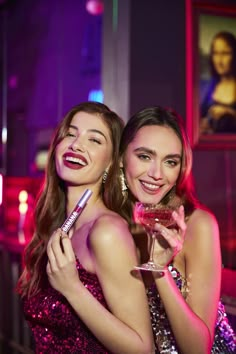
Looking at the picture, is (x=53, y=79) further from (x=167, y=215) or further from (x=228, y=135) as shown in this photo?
(x=167, y=215)

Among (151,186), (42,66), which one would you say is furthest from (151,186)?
(42,66)

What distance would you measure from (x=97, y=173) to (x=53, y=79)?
3.75 metres

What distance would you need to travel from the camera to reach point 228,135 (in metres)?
4.32

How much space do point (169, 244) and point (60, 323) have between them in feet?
1.54

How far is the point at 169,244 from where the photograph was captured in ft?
5.65

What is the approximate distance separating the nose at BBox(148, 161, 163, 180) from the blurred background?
0.83m

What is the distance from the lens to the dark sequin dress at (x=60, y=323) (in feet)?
6.12

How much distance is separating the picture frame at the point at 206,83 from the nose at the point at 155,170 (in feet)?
6.61

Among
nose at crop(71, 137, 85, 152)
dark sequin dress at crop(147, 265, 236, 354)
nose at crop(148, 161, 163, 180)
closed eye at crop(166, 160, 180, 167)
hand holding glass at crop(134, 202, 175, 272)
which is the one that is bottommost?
dark sequin dress at crop(147, 265, 236, 354)

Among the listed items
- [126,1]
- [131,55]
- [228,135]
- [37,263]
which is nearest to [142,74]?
[131,55]

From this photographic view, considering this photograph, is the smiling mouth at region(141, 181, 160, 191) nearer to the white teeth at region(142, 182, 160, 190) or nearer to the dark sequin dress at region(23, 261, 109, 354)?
the white teeth at region(142, 182, 160, 190)

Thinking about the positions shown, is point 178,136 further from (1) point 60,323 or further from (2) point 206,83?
(2) point 206,83

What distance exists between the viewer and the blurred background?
3.85 meters

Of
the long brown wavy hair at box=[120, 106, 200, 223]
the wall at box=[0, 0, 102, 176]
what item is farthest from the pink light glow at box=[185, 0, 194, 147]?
the long brown wavy hair at box=[120, 106, 200, 223]
